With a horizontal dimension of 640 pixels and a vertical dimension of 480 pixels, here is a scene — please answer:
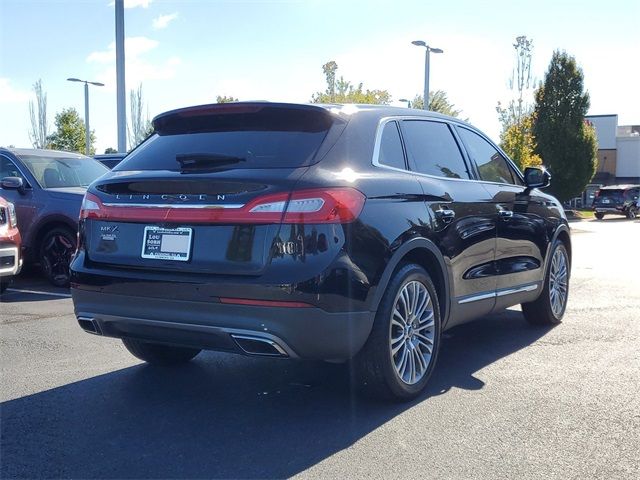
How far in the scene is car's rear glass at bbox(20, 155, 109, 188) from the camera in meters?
9.62

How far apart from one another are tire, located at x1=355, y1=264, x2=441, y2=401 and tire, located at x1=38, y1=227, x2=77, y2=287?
5.72 meters

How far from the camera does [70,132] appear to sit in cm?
4512

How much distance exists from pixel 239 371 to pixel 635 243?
1536 centimetres

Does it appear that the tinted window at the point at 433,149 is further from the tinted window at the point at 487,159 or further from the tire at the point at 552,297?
the tire at the point at 552,297

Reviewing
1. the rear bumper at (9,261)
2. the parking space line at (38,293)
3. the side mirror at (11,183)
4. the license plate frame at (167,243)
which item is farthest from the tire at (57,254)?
the license plate frame at (167,243)

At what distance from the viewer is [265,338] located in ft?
12.2

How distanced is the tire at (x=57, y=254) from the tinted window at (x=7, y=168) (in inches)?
43.9

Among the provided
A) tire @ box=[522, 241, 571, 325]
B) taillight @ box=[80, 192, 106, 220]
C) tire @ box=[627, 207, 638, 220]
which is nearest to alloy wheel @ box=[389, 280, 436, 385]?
taillight @ box=[80, 192, 106, 220]

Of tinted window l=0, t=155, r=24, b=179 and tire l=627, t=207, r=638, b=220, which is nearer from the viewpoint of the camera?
tinted window l=0, t=155, r=24, b=179

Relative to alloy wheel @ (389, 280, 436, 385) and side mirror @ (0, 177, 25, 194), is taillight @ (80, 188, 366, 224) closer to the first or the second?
alloy wheel @ (389, 280, 436, 385)

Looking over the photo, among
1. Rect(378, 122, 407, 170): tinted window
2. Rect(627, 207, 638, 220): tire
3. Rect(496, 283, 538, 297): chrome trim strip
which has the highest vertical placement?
Rect(378, 122, 407, 170): tinted window

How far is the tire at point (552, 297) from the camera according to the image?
21.7 ft

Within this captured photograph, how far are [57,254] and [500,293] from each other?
589cm

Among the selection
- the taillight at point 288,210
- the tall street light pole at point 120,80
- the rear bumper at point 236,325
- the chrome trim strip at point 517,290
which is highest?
the tall street light pole at point 120,80
